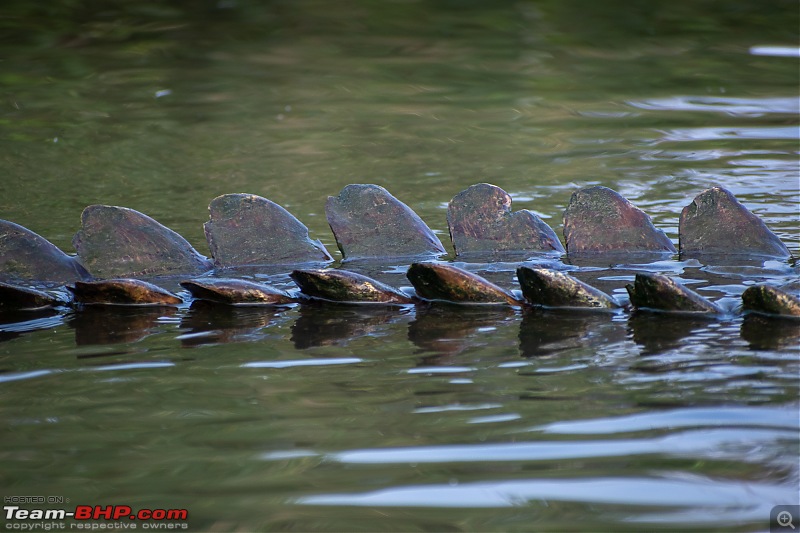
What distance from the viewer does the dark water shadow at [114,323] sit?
3.03 m

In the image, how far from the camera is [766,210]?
16.3 feet

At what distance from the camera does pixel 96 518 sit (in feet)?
6.18

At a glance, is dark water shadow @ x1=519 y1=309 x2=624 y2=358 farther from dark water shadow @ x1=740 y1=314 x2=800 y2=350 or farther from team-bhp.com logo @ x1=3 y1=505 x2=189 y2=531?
team-bhp.com logo @ x1=3 y1=505 x2=189 y2=531

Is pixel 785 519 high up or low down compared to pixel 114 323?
up

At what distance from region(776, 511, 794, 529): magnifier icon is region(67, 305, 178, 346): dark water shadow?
1.86 meters

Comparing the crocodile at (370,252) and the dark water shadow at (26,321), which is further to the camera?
the crocodile at (370,252)

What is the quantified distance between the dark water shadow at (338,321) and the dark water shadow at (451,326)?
0.30 feet

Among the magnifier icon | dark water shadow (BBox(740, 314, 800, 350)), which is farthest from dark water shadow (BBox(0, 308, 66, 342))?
the magnifier icon

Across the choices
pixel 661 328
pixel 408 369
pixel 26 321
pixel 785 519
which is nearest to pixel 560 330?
pixel 661 328

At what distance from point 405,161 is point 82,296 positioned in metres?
3.47

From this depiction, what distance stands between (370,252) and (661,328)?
121 cm

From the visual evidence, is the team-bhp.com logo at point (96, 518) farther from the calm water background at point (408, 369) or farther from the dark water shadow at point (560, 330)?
the dark water shadow at point (560, 330)

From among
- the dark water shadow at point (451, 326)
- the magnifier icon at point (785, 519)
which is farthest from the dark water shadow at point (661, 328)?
the magnifier icon at point (785, 519)

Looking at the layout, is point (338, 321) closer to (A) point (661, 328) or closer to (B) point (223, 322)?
(B) point (223, 322)
